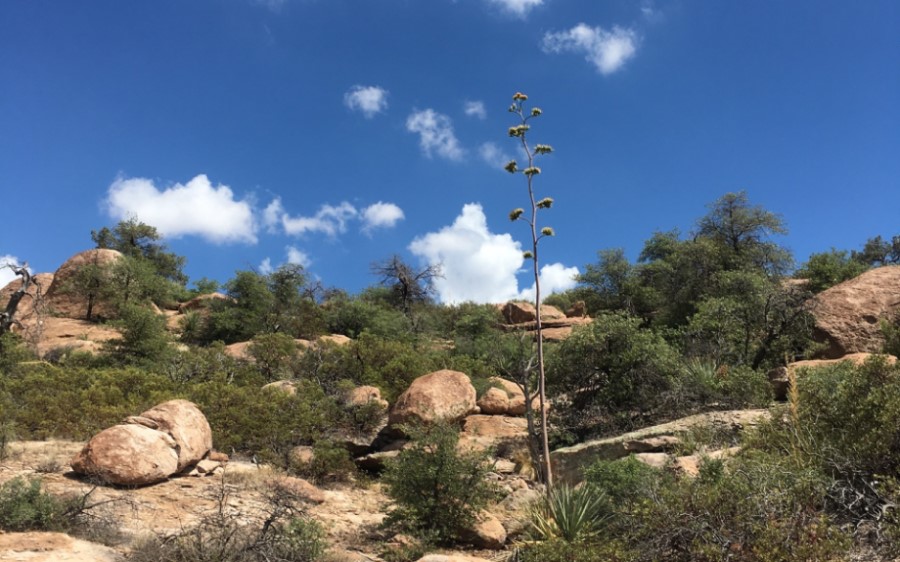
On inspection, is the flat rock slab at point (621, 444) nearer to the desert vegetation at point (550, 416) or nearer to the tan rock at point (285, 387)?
the desert vegetation at point (550, 416)

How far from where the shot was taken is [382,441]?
1596 centimetres

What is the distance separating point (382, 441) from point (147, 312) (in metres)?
14.6

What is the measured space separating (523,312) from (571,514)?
34096 millimetres

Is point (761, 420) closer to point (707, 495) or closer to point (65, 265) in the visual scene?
point (707, 495)

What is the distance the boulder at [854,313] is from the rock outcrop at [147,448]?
52.8 feet

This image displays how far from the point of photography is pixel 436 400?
1548 centimetres

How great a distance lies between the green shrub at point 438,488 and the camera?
9.62m

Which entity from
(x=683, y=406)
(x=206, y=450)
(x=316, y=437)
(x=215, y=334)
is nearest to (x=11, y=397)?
(x=206, y=450)

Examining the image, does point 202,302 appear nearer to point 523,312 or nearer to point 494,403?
point 523,312

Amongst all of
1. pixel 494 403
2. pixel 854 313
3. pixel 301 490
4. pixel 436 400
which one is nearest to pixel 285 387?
pixel 436 400

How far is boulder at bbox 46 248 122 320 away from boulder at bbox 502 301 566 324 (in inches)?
1008

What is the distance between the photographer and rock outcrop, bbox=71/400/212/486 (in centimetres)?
1024

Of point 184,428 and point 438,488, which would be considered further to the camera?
point 184,428

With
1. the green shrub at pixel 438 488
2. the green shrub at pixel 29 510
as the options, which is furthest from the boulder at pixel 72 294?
the green shrub at pixel 438 488
